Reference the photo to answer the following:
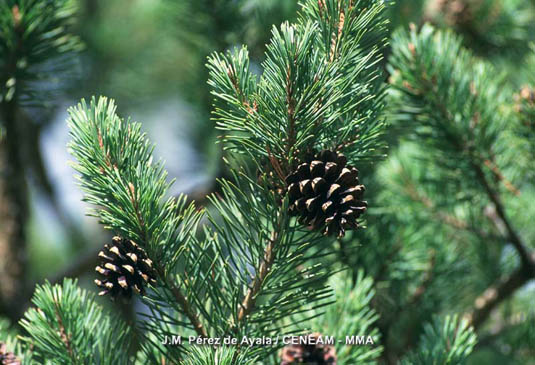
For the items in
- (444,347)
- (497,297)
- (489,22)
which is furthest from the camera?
(489,22)

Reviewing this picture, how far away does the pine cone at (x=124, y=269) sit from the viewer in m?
0.50

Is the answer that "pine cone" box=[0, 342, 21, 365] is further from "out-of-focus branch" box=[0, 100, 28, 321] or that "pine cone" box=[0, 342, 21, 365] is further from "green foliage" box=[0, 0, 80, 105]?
"out-of-focus branch" box=[0, 100, 28, 321]

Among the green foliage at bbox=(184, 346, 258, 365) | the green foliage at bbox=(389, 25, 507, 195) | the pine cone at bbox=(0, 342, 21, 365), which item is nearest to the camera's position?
the green foliage at bbox=(184, 346, 258, 365)

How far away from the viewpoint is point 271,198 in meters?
0.52

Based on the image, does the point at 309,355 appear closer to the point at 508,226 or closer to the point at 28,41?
the point at 508,226

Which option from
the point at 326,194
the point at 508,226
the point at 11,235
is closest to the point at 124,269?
the point at 326,194

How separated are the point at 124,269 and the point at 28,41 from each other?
47 cm

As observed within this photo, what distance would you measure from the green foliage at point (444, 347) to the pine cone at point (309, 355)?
0.10 m

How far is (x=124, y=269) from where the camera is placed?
502 millimetres

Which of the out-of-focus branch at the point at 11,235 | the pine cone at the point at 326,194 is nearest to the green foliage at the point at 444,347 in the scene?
the pine cone at the point at 326,194

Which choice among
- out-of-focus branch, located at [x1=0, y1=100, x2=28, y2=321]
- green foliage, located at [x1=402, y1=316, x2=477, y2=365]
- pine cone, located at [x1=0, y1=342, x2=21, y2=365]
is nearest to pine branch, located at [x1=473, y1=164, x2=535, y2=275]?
green foliage, located at [x1=402, y1=316, x2=477, y2=365]

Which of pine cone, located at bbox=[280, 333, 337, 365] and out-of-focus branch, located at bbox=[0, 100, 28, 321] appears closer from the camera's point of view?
pine cone, located at bbox=[280, 333, 337, 365]

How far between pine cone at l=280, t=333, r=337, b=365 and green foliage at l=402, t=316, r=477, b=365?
0.10m

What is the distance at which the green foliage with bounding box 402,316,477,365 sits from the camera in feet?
1.97
